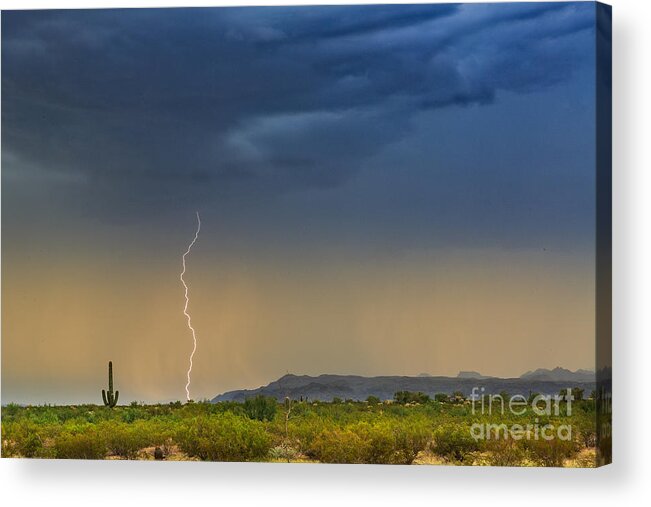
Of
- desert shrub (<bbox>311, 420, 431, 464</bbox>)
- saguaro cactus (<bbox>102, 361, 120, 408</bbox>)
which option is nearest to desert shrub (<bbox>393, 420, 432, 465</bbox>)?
desert shrub (<bbox>311, 420, 431, 464</bbox>)

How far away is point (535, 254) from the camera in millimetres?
13000

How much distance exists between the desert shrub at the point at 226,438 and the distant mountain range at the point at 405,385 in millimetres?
198

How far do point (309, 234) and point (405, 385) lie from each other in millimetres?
1486

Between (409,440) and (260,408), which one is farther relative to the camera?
(260,408)


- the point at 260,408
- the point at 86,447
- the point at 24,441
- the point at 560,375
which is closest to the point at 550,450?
the point at 560,375

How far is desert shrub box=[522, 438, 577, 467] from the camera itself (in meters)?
12.9

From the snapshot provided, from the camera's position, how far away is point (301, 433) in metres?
13.4

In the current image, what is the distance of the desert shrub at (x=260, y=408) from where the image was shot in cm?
1345

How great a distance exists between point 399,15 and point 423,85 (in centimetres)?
61

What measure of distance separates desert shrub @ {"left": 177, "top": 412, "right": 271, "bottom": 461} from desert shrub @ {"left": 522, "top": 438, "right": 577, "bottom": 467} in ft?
7.17

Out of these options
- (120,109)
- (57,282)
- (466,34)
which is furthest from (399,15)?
(57,282)

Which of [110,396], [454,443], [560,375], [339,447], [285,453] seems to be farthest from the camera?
[110,396]

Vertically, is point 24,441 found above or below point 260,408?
below

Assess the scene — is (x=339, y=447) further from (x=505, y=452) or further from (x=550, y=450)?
(x=550, y=450)
